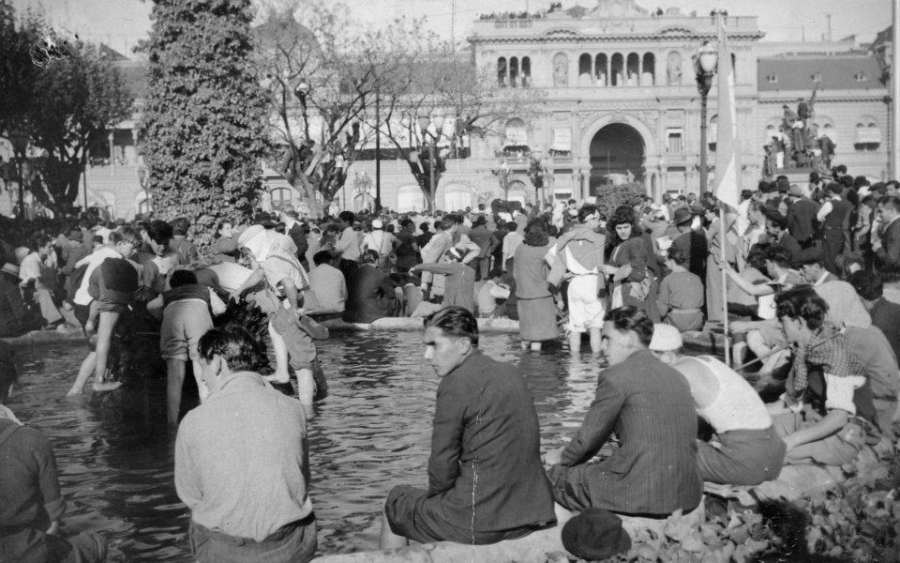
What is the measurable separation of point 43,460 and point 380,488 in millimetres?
2762

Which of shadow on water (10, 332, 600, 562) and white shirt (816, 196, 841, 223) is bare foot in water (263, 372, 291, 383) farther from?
white shirt (816, 196, 841, 223)

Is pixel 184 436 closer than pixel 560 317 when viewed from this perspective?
Yes

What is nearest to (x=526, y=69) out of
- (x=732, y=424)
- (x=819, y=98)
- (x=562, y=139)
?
(x=562, y=139)

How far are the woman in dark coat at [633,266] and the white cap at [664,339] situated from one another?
219 inches

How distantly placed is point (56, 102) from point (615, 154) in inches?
1722

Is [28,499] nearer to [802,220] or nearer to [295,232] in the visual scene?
[295,232]

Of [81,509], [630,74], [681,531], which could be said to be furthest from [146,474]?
[630,74]

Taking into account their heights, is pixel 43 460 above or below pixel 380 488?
above

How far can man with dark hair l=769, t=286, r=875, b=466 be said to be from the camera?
566 centimetres

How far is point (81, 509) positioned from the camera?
6180 millimetres

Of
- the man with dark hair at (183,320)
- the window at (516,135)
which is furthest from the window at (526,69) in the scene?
the man with dark hair at (183,320)

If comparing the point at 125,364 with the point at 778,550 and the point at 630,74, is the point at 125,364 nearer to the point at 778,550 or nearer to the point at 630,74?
the point at 778,550

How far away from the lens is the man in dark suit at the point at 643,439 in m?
4.75

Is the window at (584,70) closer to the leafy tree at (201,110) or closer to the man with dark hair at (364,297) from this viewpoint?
the leafy tree at (201,110)
